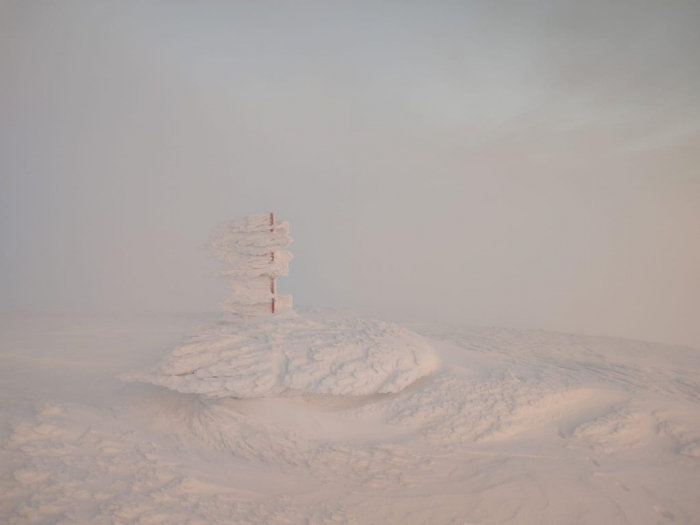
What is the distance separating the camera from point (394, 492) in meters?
3.45

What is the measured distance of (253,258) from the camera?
7.51 m

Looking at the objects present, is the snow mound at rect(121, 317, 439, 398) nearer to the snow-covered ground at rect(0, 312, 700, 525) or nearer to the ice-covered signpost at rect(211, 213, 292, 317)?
the snow-covered ground at rect(0, 312, 700, 525)

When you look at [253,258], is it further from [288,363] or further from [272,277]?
[288,363]

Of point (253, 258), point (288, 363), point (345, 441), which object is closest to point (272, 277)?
point (253, 258)

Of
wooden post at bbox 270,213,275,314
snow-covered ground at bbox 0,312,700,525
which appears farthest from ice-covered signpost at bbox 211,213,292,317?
snow-covered ground at bbox 0,312,700,525

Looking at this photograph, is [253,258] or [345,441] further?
[253,258]

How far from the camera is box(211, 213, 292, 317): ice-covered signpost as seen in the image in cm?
745

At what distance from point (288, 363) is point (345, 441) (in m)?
1.09

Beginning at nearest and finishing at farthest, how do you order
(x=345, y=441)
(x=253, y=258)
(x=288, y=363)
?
1. (x=345, y=441)
2. (x=288, y=363)
3. (x=253, y=258)

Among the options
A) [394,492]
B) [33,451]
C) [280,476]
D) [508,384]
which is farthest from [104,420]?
[508,384]

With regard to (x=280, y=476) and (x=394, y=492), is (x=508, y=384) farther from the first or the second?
(x=280, y=476)

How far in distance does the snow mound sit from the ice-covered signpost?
206cm

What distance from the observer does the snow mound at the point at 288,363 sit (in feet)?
15.1

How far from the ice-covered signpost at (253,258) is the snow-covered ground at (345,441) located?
1.98 m
